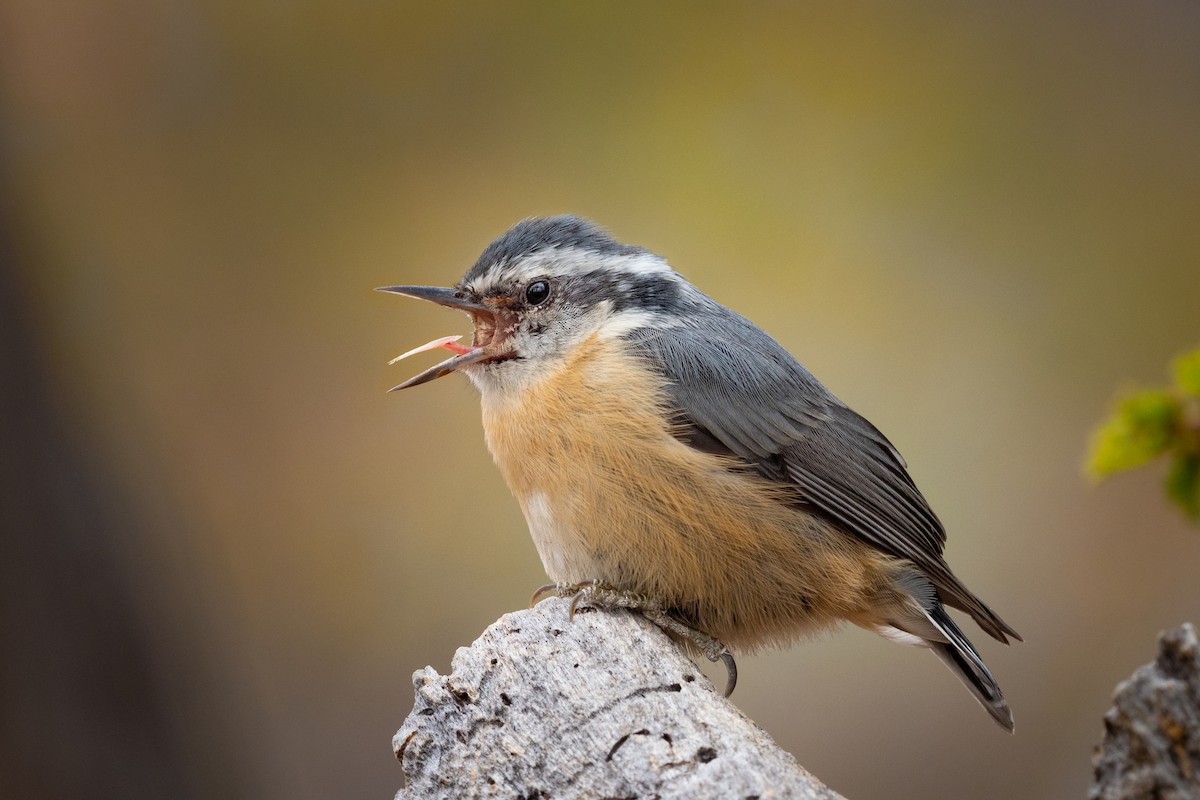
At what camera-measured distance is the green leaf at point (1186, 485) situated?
1411 mm

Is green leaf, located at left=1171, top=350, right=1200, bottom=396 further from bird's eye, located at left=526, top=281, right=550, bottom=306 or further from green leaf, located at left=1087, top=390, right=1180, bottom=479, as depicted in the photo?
bird's eye, located at left=526, top=281, right=550, bottom=306

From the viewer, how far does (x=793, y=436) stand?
9.64 feet

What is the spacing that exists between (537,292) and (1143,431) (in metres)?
1.95

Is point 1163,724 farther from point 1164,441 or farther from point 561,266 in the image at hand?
point 561,266

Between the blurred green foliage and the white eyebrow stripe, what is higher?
the white eyebrow stripe

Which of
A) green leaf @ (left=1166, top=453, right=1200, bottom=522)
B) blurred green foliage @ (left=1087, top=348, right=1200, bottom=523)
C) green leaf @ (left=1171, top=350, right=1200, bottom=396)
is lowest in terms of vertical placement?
green leaf @ (left=1166, top=453, right=1200, bottom=522)

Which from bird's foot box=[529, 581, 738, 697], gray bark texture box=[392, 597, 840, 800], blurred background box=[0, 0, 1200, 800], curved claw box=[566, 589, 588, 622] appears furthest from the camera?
blurred background box=[0, 0, 1200, 800]

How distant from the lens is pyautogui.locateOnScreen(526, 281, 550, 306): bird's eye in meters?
3.11

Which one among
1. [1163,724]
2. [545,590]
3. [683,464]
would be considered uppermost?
[683,464]

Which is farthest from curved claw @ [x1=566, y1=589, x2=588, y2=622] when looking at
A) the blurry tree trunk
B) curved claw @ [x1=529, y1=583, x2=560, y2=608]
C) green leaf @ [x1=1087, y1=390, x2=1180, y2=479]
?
the blurry tree trunk

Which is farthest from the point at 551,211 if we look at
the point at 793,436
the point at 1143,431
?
the point at 1143,431

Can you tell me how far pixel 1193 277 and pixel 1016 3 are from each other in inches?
58.0

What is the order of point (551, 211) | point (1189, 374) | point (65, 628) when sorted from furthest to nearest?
point (551, 211) < point (65, 628) < point (1189, 374)

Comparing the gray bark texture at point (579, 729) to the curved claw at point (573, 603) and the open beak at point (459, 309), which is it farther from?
the open beak at point (459, 309)
